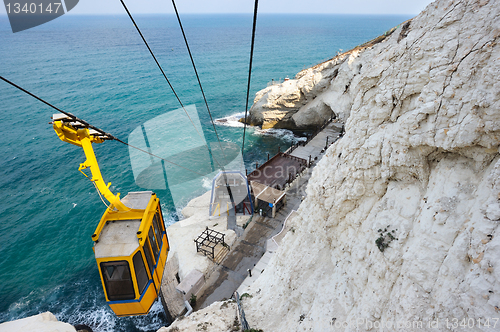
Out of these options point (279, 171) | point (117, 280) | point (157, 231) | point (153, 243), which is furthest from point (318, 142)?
point (117, 280)

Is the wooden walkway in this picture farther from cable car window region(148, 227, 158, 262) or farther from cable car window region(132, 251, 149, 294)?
cable car window region(132, 251, 149, 294)

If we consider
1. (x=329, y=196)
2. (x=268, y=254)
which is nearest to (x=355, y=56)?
(x=268, y=254)

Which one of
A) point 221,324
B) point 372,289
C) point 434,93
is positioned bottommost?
point 221,324

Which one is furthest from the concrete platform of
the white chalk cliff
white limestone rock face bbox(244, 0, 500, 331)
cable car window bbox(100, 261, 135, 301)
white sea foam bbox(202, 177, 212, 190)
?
cable car window bbox(100, 261, 135, 301)

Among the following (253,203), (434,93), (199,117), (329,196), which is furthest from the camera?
(199,117)

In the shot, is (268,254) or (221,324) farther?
(268,254)

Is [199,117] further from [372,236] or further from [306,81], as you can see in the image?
[372,236]
